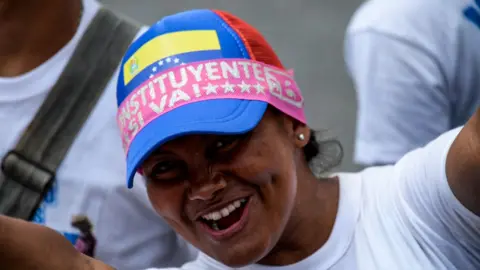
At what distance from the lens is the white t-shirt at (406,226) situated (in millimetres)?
1160

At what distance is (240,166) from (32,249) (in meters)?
0.35

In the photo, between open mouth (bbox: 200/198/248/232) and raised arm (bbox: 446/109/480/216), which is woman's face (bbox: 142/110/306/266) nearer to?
open mouth (bbox: 200/198/248/232)

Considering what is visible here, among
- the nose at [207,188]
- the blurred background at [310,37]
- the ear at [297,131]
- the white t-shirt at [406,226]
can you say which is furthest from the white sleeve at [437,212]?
the blurred background at [310,37]

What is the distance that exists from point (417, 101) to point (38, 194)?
0.76 meters

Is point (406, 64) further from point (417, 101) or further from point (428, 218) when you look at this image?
point (428, 218)

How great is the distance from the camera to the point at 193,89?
1163 mm

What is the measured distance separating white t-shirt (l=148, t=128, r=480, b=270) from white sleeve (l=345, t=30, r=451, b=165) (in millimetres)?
355

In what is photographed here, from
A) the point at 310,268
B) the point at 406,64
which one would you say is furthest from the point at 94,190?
the point at 406,64

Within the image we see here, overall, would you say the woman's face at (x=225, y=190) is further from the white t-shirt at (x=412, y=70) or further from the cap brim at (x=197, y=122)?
the white t-shirt at (x=412, y=70)

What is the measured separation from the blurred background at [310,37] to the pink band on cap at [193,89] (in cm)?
167

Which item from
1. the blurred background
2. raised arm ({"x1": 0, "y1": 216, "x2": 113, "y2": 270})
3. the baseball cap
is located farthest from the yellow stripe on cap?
the blurred background

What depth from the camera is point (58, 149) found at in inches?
53.1

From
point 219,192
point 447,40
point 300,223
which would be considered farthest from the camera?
point 447,40

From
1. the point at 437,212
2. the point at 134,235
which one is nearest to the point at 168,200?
the point at 134,235
